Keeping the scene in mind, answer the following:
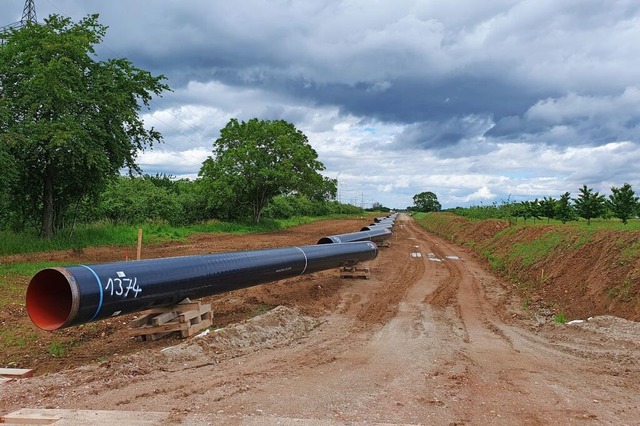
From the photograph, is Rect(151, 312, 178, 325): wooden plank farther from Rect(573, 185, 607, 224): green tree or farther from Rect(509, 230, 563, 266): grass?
Rect(573, 185, 607, 224): green tree

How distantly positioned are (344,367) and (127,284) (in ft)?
10.3

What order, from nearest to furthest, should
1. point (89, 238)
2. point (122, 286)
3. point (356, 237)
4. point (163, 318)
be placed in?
point (122, 286)
point (163, 318)
point (356, 237)
point (89, 238)

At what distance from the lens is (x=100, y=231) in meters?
21.5

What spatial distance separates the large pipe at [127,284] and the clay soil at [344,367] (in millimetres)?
693

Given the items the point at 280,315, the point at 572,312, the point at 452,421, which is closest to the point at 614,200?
the point at 572,312

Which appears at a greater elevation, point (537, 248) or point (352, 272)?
point (537, 248)

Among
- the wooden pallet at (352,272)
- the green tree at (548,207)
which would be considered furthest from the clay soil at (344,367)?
the green tree at (548,207)

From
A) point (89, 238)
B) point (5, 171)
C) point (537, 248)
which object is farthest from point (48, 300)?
point (537, 248)

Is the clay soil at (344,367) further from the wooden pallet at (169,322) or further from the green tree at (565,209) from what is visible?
the green tree at (565,209)

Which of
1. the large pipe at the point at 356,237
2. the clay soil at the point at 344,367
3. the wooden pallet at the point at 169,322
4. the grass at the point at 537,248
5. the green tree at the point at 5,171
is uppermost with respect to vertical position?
the green tree at the point at 5,171

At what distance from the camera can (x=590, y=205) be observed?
3662 centimetres

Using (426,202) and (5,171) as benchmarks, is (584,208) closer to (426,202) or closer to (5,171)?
(5,171)

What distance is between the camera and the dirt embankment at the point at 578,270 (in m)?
9.86

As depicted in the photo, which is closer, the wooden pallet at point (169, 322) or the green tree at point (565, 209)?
the wooden pallet at point (169, 322)
